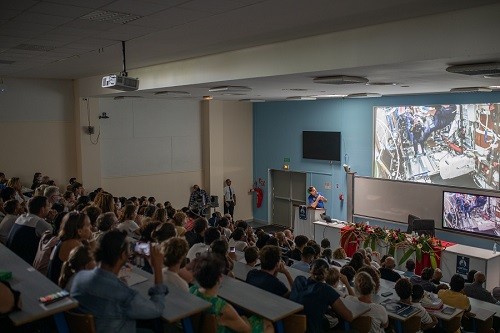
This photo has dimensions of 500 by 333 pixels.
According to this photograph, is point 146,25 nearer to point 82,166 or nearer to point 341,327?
point 341,327

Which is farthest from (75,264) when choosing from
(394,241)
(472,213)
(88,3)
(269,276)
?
(472,213)

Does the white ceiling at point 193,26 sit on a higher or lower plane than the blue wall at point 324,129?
higher

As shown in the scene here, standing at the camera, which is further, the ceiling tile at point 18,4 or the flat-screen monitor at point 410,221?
the flat-screen monitor at point 410,221

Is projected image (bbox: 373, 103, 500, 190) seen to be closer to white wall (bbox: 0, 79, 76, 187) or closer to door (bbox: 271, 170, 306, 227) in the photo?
door (bbox: 271, 170, 306, 227)

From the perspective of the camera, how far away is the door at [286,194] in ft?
42.4

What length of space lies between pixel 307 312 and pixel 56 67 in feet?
22.2

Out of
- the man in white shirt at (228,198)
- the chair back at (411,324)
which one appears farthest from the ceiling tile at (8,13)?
the man in white shirt at (228,198)

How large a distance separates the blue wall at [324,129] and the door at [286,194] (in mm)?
244

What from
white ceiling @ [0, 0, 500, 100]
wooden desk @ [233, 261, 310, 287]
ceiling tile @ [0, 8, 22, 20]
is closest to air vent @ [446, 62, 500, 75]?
white ceiling @ [0, 0, 500, 100]

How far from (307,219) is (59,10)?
757 cm

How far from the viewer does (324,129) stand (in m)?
12.0

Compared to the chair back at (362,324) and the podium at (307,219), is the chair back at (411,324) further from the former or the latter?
the podium at (307,219)

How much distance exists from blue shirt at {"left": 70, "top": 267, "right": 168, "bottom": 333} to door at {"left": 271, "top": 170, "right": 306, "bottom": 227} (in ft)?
34.1

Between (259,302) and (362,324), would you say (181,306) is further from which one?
(362,324)
